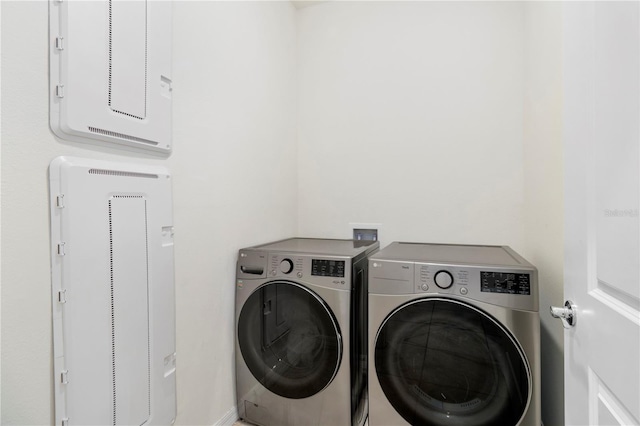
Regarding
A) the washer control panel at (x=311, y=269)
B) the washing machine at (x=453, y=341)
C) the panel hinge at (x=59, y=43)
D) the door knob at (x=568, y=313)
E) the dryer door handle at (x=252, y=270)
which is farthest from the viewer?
the dryer door handle at (x=252, y=270)

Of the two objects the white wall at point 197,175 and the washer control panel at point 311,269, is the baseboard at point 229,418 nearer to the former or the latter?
the white wall at point 197,175

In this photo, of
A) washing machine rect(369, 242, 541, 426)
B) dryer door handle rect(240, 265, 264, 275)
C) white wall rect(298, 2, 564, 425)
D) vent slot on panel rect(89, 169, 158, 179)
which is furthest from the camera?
white wall rect(298, 2, 564, 425)

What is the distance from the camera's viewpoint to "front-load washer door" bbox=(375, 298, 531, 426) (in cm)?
121

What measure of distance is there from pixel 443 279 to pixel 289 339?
796 mm

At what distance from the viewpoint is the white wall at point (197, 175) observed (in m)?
0.82

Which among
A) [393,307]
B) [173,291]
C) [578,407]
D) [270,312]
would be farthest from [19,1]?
[578,407]

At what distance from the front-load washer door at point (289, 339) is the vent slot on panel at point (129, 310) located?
53cm

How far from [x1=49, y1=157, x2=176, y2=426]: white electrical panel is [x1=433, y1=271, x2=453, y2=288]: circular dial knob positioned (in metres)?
1.08

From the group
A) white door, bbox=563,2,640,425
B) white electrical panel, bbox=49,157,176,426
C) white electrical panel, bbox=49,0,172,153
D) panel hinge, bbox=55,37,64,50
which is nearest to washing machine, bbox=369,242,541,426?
white door, bbox=563,2,640,425

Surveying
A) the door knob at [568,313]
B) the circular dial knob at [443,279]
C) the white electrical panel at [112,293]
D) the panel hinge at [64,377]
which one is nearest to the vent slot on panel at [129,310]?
the white electrical panel at [112,293]

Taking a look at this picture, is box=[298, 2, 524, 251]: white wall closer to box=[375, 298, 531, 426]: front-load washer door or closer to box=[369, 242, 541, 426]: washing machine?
box=[369, 242, 541, 426]: washing machine

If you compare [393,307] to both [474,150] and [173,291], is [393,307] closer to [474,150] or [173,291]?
[173,291]

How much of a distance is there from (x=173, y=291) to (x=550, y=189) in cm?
167

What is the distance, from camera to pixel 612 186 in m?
0.63
